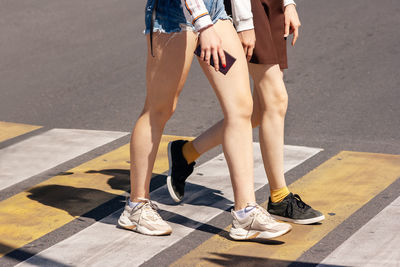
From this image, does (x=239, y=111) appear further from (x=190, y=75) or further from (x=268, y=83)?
(x=190, y=75)

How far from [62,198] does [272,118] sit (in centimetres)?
144

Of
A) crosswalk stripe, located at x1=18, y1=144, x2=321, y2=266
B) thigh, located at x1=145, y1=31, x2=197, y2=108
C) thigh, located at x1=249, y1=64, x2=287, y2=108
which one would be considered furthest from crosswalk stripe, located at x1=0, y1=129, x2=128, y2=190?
thigh, located at x1=249, y1=64, x2=287, y2=108

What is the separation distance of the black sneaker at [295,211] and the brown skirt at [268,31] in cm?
76

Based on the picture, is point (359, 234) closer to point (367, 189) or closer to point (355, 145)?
point (367, 189)

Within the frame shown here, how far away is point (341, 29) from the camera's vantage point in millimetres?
9602

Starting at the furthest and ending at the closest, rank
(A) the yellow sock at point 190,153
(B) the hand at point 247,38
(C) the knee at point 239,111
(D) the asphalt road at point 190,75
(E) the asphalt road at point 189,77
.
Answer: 1. (E) the asphalt road at point 189,77
2. (D) the asphalt road at point 190,75
3. (A) the yellow sock at point 190,153
4. (B) the hand at point 247,38
5. (C) the knee at point 239,111

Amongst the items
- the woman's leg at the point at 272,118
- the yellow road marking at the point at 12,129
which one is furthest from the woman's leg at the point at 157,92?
the yellow road marking at the point at 12,129

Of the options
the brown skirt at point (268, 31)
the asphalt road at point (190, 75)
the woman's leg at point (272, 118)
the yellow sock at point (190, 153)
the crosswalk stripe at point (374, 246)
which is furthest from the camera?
Answer: the asphalt road at point (190, 75)

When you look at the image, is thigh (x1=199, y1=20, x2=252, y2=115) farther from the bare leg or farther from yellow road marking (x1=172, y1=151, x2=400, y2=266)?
yellow road marking (x1=172, y1=151, x2=400, y2=266)

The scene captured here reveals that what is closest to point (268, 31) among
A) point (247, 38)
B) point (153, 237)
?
point (247, 38)

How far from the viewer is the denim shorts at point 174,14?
4.21 metres

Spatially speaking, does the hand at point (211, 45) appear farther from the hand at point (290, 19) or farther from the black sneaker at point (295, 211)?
the black sneaker at point (295, 211)

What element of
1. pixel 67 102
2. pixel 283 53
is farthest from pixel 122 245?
pixel 67 102

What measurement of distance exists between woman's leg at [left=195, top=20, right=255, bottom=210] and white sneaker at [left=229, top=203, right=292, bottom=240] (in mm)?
73
